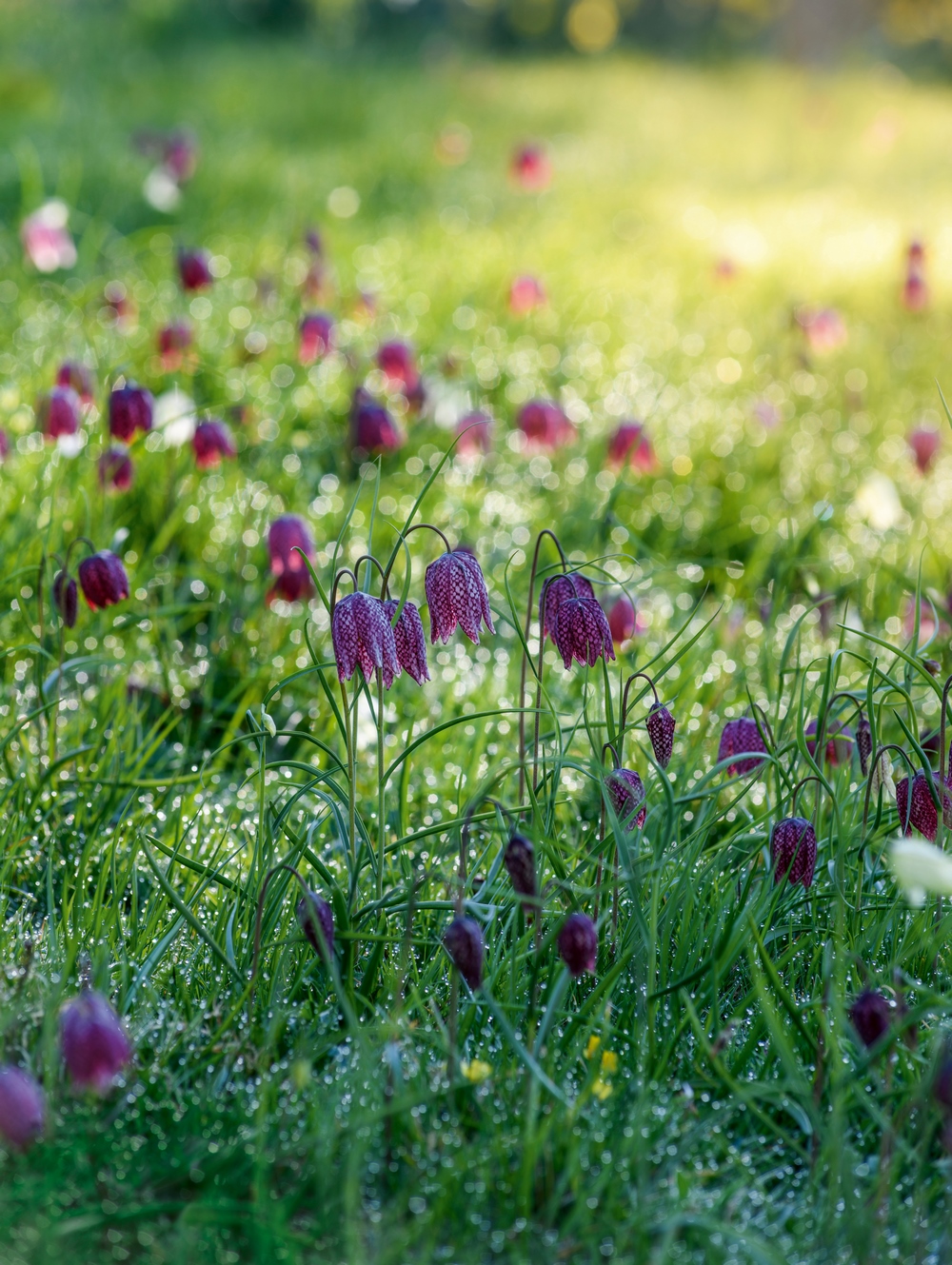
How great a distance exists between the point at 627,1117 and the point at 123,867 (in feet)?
2.10

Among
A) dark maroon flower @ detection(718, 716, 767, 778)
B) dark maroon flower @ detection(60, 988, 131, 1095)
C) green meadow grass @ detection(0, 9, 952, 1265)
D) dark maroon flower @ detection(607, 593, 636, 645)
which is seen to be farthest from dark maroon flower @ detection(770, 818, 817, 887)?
dark maroon flower @ detection(60, 988, 131, 1095)

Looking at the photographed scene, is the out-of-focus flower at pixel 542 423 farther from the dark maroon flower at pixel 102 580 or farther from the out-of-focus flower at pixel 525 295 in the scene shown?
the dark maroon flower at pixel 102 580

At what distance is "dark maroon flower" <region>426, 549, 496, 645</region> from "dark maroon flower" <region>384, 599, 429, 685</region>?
0.02 m

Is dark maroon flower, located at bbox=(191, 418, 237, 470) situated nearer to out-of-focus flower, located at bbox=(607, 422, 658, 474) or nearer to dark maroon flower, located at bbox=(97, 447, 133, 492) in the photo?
dark maroon flower, located at bbox=(97, 447, 133, 492)

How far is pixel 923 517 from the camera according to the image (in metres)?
A: 2.88

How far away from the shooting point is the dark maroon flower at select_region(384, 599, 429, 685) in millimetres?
1318

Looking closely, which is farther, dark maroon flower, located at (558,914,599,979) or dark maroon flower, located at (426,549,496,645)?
dark maroon flower, located at (426,549,496,645)

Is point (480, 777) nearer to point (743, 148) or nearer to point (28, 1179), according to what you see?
point (28, 1179)

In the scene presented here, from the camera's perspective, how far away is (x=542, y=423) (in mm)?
2609

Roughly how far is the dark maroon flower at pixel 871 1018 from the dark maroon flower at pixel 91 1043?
63 centimetres

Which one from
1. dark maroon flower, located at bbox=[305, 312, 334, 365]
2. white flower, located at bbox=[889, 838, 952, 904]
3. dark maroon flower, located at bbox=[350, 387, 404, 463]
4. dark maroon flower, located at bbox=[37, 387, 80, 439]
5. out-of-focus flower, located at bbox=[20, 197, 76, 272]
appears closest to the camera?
white flower, located at bbox=[889, 838, 952, 904]

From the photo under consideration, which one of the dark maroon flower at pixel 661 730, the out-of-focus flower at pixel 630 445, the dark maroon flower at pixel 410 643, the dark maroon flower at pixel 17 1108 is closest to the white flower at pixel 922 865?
the dark maroon flower at pixel 661 730

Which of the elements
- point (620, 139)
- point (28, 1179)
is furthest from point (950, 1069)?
point (620, 139)

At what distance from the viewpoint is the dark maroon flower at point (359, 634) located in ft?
4.06
